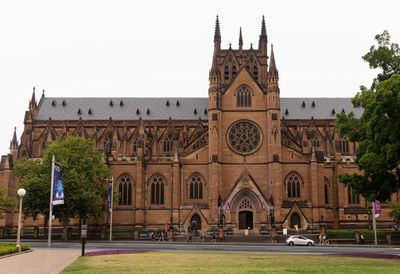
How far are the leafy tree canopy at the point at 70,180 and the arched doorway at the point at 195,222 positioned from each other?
1334 centimetres

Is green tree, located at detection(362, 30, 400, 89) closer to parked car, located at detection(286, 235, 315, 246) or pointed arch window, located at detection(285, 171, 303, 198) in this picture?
parked car, located at detection(286, 235, 315, 246)

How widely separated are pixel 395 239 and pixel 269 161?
1954 cm

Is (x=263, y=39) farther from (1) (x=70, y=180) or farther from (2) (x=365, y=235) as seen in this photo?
(1) (x=70, y=180)

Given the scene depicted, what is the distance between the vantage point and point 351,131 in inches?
1379

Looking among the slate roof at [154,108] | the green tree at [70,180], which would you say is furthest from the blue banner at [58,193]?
the slate roof at [154,108]

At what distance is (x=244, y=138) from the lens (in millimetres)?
67500

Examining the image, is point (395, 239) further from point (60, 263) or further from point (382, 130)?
point (60, 263)

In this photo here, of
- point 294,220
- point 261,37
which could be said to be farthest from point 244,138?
point 261,37

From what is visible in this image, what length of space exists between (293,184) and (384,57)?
112 feet

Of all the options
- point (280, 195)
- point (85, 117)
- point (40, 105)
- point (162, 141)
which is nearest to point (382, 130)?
point (280, 195)

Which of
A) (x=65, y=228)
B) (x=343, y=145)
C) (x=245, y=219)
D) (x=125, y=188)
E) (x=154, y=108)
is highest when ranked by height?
(x=154, y=108)

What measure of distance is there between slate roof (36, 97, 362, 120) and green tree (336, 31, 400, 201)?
4675cm

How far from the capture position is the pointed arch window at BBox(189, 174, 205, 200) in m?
66.7

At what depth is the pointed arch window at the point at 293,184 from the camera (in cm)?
6612
